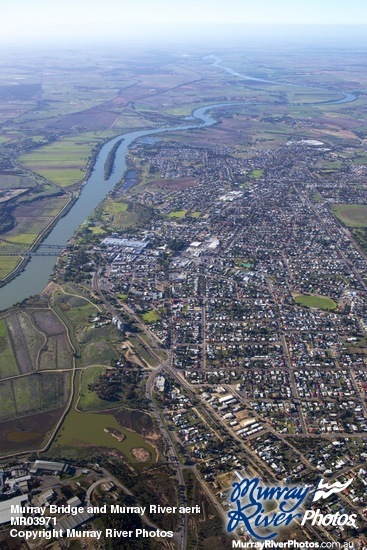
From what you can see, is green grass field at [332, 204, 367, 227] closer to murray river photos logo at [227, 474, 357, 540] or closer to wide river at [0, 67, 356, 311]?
wide river at [0, 67, 356, 311]

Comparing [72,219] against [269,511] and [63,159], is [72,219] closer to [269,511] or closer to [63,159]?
[63,159]

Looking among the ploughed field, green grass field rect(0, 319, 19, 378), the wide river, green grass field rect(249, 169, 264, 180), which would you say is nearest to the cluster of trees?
the wide river

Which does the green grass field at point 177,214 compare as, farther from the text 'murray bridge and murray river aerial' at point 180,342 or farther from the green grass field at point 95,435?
the green grass field at point 95,435

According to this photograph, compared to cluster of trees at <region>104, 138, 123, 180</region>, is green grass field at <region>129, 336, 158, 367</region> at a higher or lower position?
lower

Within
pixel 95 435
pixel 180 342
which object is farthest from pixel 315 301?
pixel 95 435

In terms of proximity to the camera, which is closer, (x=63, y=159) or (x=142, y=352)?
(x=142, y=352)

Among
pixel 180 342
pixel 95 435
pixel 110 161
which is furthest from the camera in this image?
pixel 110 161

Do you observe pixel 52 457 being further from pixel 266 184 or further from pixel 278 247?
pixel 266 184

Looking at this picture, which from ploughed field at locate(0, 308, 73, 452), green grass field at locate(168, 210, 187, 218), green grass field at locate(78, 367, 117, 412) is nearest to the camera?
ploughed field at locate(0, 308, 73, 452)
